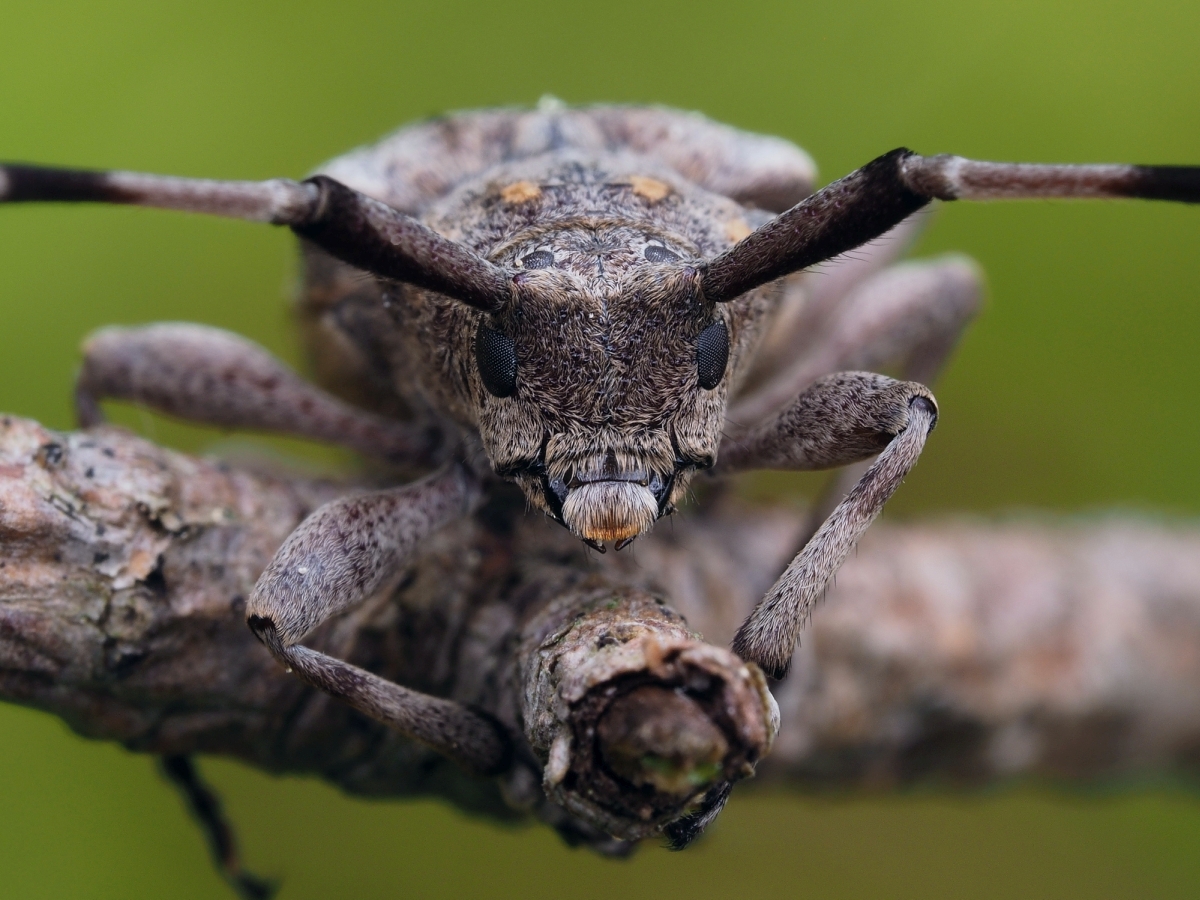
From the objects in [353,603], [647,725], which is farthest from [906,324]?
[647,725]

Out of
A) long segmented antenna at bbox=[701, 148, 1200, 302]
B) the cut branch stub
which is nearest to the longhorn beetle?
long segmented antenna at bbox=[701, 148, 1200, 302]

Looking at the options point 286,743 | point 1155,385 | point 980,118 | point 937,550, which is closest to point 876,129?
point 980,118

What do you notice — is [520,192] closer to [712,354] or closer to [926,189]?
[712,354]

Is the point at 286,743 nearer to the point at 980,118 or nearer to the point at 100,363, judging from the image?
the point at 100,363

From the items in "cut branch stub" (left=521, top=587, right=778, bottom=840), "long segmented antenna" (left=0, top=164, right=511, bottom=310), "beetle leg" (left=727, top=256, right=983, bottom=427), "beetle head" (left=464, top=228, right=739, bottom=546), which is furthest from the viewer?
"beetle leg" (left=727, top=256, right=983, bottom=427)

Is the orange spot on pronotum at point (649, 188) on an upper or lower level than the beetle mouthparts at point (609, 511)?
upper

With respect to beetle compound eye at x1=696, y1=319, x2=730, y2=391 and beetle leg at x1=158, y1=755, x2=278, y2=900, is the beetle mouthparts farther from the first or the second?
beetle leg at x1=158, y1=755, x2=278, y2=900

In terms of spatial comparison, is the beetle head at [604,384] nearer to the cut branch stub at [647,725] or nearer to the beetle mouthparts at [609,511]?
the beetle mouthparts at [609,511]

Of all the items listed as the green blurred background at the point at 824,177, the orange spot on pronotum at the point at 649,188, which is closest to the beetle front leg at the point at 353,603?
the orange spot on pronotum at the point at 649,188
